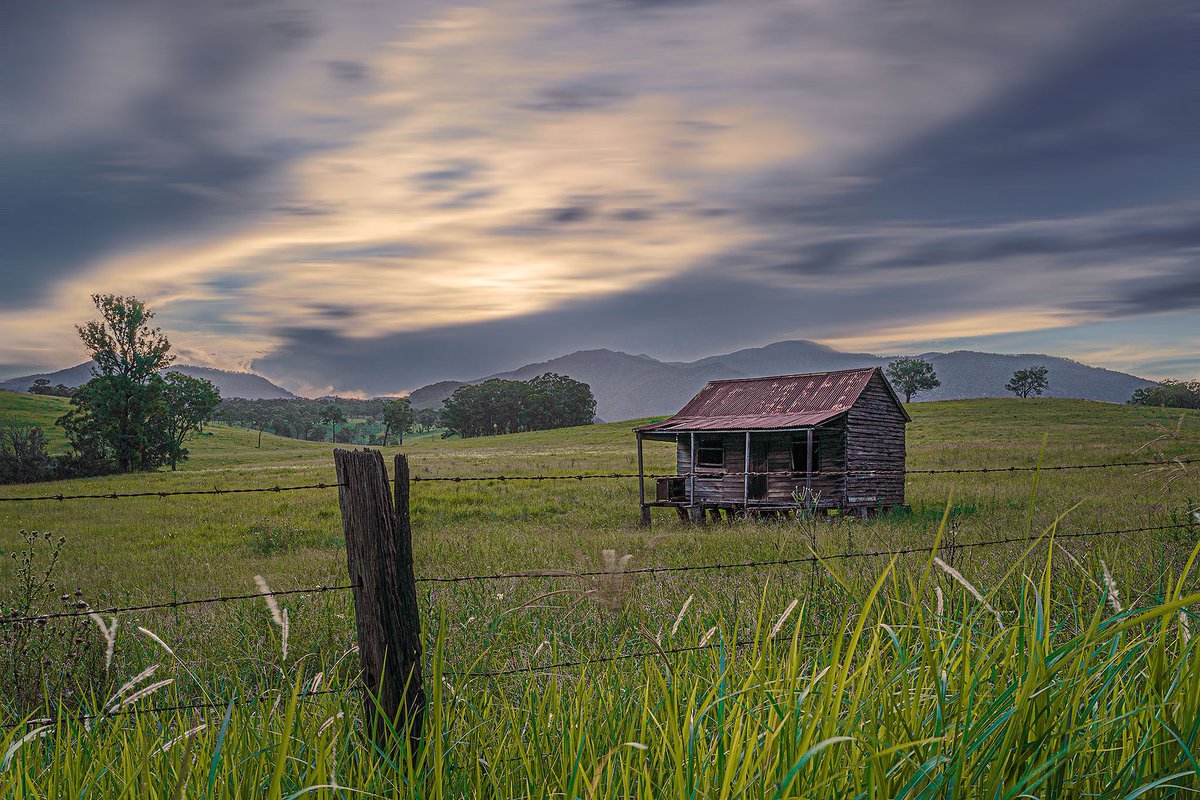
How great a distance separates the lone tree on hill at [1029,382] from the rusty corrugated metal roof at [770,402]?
484ft

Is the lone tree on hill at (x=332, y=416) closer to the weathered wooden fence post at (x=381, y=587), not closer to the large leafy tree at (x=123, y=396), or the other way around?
the large leafy tree at (x=123, y=396)

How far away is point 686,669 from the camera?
320 cm

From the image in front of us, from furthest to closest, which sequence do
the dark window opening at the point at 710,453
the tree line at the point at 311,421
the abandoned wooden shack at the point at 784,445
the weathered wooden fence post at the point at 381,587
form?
the tree line at the point at 311,421
the dark window opening at the point at 710,453
the abandoned wooden shack at the point at 784,445
the weathered wooden fence post at the point at 381,587

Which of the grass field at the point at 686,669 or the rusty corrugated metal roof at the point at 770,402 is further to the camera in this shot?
the rusty corrugated metal roof at the point at 770,402

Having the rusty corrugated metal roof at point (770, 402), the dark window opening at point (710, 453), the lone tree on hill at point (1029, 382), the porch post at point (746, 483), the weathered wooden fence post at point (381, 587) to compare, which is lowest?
the porch post at point (746, 483)

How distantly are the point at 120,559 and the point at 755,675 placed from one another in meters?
18.6

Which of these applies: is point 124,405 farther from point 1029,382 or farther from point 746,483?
point 1029,382

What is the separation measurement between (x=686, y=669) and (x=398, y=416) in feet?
457

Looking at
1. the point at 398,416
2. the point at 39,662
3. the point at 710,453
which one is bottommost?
the point at 39,662

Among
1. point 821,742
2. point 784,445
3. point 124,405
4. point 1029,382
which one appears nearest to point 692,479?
point 784,445

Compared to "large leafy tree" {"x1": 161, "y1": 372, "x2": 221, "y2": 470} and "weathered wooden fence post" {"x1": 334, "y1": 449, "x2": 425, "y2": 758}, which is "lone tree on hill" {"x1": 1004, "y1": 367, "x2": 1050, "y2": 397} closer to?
"large leafy tree" {"x1": 161, "y1": 372, "x2": 221, "y2": 470}

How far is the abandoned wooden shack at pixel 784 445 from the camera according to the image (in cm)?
2247

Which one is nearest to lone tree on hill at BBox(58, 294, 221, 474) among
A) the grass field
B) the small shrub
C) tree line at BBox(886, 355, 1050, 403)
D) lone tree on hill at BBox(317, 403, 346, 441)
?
the grass field

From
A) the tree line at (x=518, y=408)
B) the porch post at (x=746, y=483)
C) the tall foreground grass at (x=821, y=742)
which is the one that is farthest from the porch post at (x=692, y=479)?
the tree line at (x=518, y=408)
